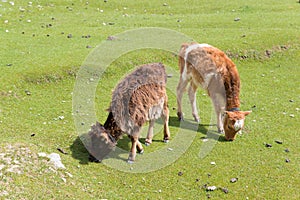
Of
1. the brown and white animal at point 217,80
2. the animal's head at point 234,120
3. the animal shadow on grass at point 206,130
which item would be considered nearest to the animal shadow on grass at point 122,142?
the animal shadow on grass at point 206,130

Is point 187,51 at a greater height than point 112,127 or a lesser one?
greater

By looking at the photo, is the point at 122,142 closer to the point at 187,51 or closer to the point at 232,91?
the point at 232,91

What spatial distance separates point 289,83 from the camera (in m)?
15.1

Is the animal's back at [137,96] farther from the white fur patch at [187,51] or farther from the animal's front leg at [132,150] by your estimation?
the white fur patch at [187,51]

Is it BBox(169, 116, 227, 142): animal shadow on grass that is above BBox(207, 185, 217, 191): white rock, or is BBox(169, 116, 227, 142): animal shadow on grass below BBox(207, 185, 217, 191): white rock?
above

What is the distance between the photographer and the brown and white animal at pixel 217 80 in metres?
10.5

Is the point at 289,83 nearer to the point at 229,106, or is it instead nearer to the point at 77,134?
the point at 229,106

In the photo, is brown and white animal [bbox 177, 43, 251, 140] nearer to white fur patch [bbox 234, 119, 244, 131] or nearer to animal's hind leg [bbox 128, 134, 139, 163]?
white fur patch [bbox 234, 119, 244, 131]

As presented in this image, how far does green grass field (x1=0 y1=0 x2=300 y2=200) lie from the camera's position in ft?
28.9

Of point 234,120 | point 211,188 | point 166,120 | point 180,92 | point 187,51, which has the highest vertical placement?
point 187,51

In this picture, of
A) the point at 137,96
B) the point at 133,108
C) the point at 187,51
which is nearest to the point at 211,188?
the point at 133,108

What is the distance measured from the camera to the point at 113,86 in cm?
1379

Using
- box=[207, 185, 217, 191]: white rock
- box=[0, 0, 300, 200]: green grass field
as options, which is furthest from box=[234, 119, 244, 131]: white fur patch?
box=[207, 185, 217, 191]: white rock

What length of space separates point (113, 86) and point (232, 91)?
4.54 meters
